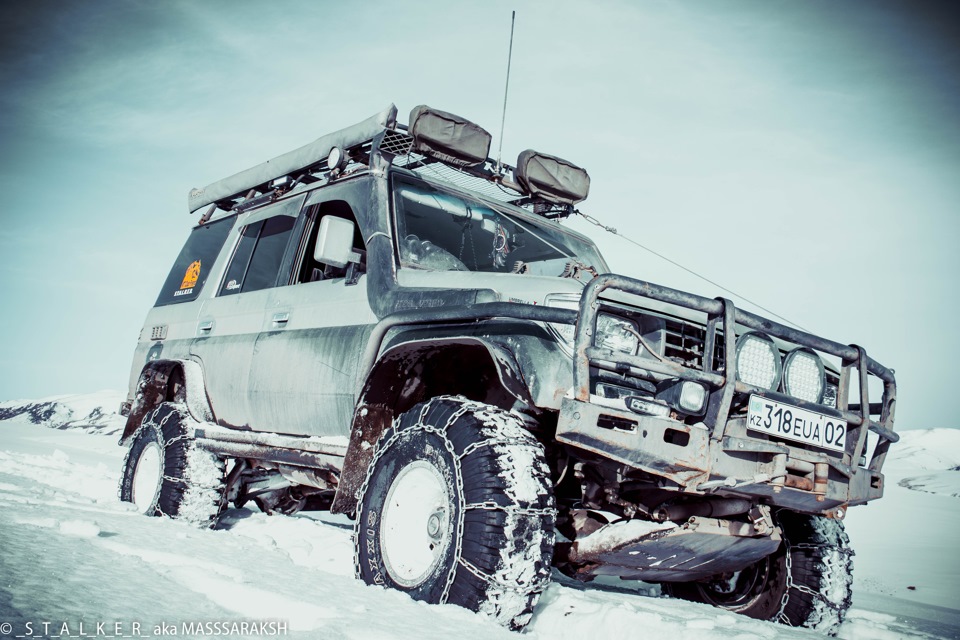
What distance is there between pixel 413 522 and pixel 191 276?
3592 millimetres

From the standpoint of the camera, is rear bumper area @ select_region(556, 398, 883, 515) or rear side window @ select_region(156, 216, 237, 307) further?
rear side window @ select_region(156, 216, 237, 307)

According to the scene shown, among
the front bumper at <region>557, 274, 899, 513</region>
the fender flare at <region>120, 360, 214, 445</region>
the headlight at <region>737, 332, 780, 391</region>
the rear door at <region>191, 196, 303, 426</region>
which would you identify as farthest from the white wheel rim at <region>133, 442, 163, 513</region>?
the headlight at <region>737, 332, 780, 391</region>

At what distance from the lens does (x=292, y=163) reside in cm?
517

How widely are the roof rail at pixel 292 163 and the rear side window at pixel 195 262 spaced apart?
25cm

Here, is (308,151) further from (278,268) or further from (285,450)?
(285,450)

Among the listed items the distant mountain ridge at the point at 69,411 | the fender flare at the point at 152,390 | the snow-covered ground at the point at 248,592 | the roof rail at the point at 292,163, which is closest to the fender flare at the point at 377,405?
the snow-covered ground at the point at 248,592

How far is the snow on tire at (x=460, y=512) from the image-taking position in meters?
2.69

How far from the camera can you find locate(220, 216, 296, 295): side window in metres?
4.86

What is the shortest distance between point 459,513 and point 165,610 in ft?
3.59

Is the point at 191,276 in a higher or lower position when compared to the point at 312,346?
higher

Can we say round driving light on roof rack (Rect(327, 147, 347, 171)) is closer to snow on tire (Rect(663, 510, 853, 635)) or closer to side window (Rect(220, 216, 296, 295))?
side window (Rect(220, 216, 296, 295))

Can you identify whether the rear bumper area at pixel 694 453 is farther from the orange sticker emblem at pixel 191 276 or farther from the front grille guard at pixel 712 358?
the orange sticker emblem at pixel 191 276

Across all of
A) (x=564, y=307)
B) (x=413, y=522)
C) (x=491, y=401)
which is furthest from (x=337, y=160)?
(x=413, y=522)

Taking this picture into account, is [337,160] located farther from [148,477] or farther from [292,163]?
[148,477]
